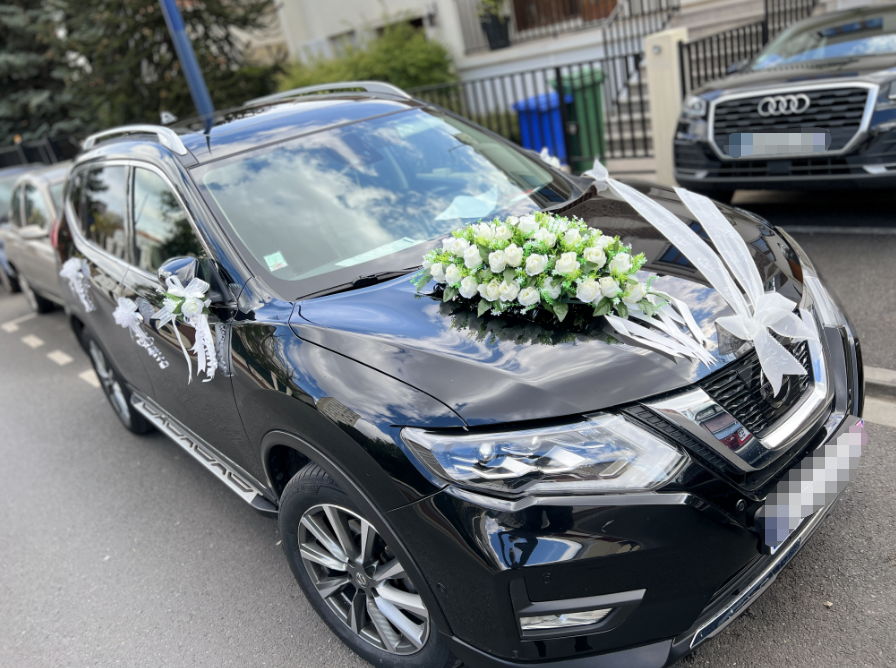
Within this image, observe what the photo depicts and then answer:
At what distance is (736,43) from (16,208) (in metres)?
9.25

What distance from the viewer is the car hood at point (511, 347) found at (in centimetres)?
195

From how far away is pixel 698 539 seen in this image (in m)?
Result: 1.88

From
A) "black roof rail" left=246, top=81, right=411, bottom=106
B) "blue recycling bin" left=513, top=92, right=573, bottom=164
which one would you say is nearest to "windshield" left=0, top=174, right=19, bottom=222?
"blue recycling bin" left=513, top=92, right=573, bottom=164

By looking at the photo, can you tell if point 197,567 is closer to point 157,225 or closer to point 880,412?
point 157,225

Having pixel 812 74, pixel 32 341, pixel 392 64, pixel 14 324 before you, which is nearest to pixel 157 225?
pixel 812 74

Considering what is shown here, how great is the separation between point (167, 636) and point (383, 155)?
7.62 ft

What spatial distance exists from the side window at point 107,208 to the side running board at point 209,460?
92 cm

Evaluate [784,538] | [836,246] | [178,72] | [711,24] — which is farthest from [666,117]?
[178,72]

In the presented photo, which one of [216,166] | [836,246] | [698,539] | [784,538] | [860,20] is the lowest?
[836,246]

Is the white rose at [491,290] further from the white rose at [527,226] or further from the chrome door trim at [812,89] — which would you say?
the chrome door trim at [812,89]

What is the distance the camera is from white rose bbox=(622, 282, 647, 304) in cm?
214

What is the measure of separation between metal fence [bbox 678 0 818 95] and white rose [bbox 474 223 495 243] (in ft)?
21.4

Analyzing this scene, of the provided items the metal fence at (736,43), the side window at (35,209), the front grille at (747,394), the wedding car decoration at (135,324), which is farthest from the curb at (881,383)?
the side window at (35,209)

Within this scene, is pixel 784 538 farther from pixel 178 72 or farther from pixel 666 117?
pixel 178 72
